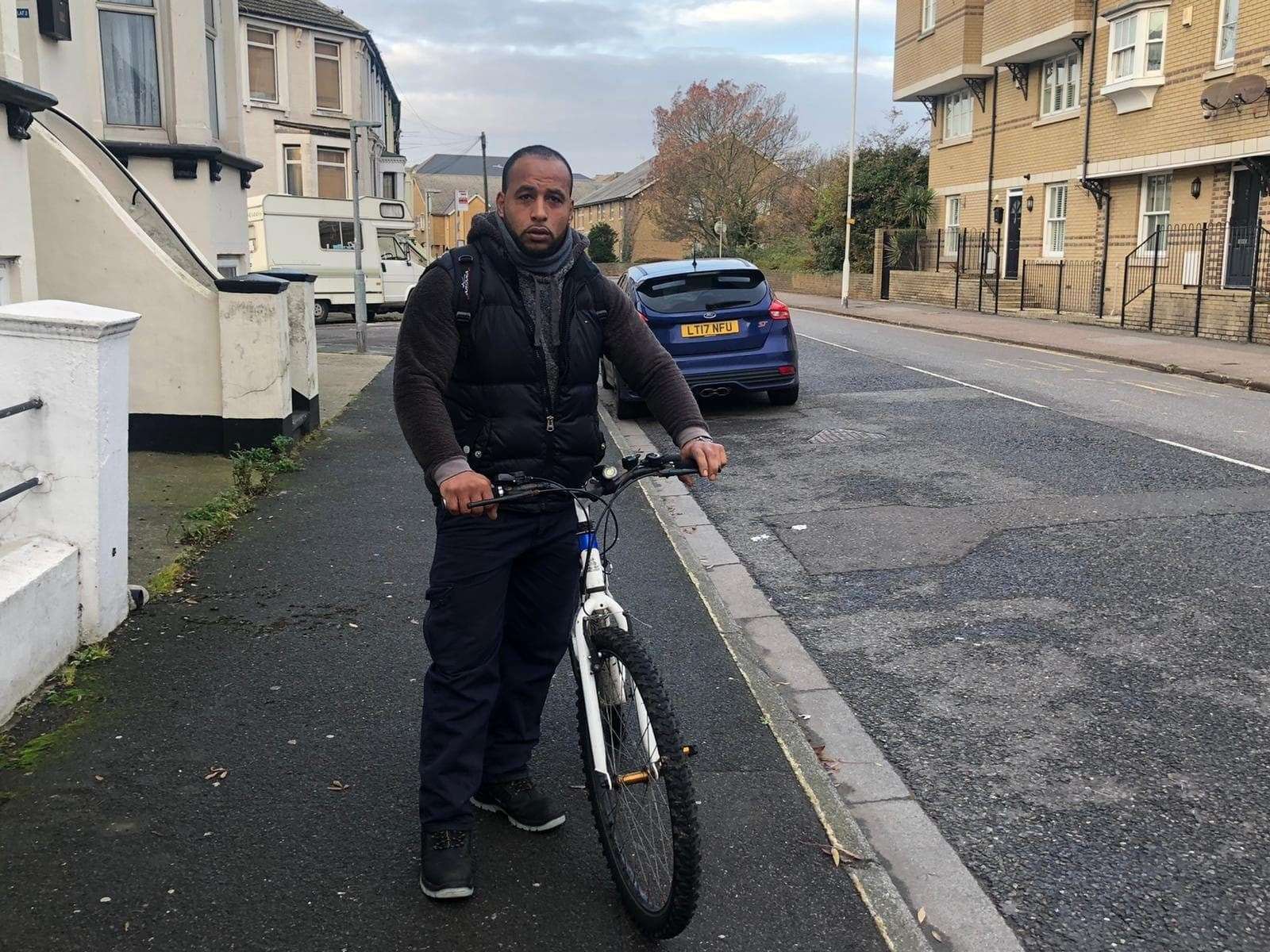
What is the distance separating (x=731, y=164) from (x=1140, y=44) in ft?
118

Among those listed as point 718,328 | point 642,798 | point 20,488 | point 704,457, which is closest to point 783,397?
point 718,328

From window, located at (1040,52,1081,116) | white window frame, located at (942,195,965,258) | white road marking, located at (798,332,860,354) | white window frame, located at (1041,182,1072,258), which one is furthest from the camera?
white window frame, located at (942,195,965,258)

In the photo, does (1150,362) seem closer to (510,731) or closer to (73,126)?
(73,126)

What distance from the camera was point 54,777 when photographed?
12.4ft

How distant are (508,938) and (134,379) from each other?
7.06 meters

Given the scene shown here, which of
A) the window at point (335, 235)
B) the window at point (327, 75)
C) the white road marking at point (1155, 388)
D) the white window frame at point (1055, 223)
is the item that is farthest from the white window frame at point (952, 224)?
the white road marking at point (1155, 388)

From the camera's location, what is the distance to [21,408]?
461cm

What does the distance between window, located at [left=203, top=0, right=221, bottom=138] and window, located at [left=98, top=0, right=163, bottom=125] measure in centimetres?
89

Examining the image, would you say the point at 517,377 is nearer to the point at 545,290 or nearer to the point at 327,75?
the point at 545,290

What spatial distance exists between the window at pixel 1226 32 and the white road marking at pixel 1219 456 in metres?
16.7

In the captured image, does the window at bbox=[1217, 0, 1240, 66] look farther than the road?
Yes

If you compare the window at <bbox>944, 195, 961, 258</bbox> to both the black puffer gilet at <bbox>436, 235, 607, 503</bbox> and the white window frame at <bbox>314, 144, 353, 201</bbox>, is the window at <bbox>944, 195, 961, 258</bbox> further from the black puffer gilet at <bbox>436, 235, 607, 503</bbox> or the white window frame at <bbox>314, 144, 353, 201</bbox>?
the black puffer gilet at <bbox>436, 235, 607, 503</bbox>

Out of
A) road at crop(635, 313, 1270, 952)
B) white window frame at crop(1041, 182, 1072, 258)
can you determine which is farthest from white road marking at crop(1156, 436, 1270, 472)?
white window frame at crop(1041, 182, 1072, 258)

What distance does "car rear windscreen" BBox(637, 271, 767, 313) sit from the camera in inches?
495
